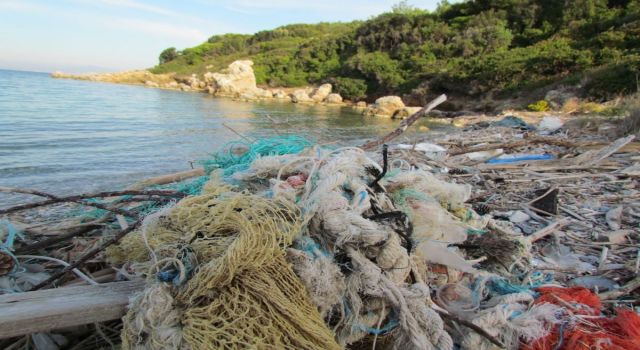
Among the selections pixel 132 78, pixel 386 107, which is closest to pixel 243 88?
pixel 386 107

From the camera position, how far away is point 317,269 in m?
1.76

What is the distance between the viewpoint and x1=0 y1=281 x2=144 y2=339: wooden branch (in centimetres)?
142

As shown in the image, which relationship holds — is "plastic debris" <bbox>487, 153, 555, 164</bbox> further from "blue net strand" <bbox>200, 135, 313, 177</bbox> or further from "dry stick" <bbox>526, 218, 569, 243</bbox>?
"blue net strand" <bbox>200, 135, 313, 177</bbox>

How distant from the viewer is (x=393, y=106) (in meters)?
32.1

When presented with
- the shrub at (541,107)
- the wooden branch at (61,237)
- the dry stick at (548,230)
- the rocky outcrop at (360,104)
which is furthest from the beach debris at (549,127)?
the rocky outcrop at (360,104)

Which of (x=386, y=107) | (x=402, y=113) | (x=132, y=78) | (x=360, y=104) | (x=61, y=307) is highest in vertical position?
(x=61, y=307)

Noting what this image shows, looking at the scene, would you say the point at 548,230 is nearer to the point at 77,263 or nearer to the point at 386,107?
the point at 77,263

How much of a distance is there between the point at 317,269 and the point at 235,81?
51833 mm

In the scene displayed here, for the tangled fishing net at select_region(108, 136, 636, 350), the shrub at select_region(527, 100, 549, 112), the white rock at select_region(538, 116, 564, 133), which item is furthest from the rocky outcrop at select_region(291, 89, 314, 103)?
the tangled fishing net at select_region(108, 136, 636, 350)

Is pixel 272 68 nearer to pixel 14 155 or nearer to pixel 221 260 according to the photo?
pixel 14 155

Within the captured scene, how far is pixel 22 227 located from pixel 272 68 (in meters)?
63.6

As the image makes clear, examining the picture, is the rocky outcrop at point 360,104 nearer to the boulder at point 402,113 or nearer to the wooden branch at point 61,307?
the boulder at point 402,113

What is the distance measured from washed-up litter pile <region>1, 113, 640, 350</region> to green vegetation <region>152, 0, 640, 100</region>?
19.1m

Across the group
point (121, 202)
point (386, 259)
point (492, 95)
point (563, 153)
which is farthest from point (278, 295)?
point (492, 95)
